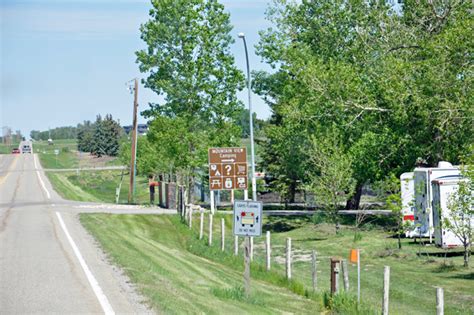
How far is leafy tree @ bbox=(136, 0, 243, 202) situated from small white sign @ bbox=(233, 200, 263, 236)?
85.2 ft

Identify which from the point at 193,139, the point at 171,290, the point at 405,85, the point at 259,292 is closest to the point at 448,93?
the point at 405,85

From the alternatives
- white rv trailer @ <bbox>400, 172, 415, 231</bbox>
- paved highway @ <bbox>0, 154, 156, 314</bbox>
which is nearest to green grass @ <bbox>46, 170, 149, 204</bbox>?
white rv trailer @ <bbox>400, 172, 415, 231</bbox>

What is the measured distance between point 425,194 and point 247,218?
14703 millimetres

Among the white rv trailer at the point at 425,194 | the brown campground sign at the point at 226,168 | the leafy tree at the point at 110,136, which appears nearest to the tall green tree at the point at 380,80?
the white rv trailer at the point at 425,194

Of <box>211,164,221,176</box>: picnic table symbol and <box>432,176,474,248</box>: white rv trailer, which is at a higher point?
<box>211,164,221,176</box>: picnic table symbol

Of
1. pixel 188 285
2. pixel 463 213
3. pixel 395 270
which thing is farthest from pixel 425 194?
pixel 188 285

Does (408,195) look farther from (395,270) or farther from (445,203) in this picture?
(395,270)

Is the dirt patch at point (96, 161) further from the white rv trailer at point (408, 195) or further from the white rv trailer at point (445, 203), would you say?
the white rv trailer at point (445, 203)

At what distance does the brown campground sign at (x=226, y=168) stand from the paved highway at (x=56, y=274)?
625 cm

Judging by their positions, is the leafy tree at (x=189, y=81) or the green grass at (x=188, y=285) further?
the leafy tree at (x=189, y=81)

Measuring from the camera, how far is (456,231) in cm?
2433

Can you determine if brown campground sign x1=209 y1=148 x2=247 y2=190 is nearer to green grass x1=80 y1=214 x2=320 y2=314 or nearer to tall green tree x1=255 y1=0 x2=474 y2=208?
green grass x1=80 y1=214 x2=320 y2=314

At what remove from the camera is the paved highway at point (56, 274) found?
41.7ft

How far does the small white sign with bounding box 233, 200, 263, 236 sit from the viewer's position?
651 inches
